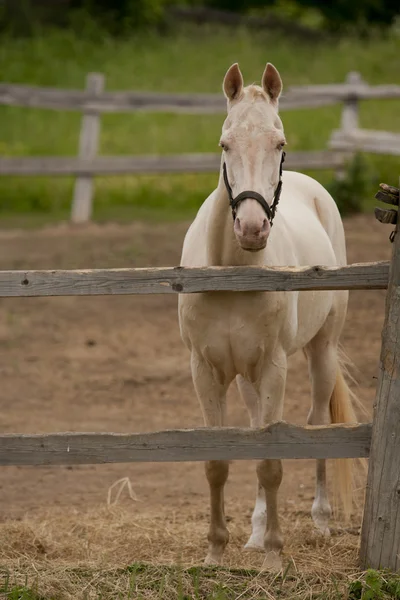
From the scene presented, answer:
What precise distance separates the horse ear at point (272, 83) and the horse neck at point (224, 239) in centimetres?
41

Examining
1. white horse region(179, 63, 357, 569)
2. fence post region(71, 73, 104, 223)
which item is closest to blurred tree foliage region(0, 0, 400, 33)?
fence post region(71, 73, 104, 223)

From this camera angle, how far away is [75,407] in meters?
7.23

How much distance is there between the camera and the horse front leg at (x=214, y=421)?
4605mm

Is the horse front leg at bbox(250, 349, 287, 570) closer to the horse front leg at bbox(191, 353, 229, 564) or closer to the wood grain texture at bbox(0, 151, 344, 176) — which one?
the horse front leg at bbox(191, 353, 229, 564)

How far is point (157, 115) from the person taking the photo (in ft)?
61.0

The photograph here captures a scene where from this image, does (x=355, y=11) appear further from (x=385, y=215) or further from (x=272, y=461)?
(x=385, y=215)

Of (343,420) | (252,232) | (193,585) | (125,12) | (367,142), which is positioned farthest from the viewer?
(125,12)

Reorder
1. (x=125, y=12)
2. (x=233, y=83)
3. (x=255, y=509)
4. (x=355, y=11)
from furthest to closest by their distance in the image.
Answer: (x=355, y=11), (x=125, y=12), (x=255, y=509), (x=233, y=83)

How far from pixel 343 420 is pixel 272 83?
2.13 meters

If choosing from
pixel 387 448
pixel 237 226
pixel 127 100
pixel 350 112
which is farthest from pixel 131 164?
pixel 387 448

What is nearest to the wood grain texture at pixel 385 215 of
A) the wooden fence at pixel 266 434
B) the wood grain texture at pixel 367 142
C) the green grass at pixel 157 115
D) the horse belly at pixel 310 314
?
the wooden fence at pixel 266 434

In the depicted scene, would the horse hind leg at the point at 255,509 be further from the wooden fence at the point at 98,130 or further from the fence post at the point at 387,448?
the wooden fence at the point at 98,130

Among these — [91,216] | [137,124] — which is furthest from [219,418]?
[137,124]

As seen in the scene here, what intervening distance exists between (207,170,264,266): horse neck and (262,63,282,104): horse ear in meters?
0.41
